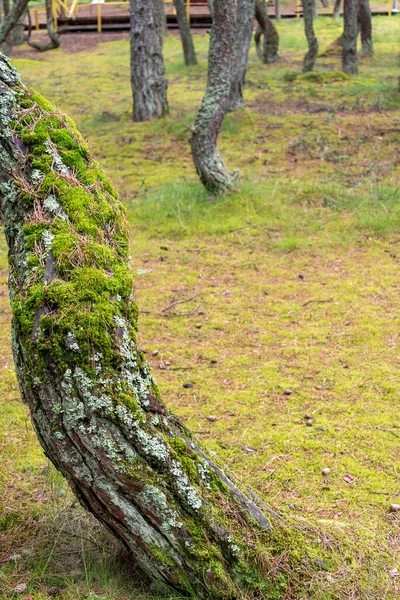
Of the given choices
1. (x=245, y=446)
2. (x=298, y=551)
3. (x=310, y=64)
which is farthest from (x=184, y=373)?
(x=310, y=64)

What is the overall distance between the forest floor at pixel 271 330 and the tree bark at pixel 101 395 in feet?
0.94

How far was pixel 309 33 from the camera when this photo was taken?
54.8ft

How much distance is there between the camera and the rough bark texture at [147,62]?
12852mm

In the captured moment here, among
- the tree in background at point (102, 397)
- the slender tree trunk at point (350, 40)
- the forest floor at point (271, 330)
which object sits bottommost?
the forest floor at point (271, 330)

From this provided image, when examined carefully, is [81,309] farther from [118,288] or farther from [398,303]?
[398,303]

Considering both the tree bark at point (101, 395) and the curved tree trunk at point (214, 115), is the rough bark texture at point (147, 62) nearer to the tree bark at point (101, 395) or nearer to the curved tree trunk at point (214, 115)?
the curved tree trunk at point (214, 115)

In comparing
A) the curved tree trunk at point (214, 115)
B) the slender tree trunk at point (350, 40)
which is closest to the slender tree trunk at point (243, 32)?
the curved tree trunk at point (214, 115)

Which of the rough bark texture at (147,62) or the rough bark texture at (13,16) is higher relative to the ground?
the rough bark texture at (13,16)

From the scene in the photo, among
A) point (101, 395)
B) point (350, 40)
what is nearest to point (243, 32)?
point (350, 40)

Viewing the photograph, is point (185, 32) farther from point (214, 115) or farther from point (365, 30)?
point (214, 115)

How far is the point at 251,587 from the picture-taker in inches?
119

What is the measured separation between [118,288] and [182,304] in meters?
4.26

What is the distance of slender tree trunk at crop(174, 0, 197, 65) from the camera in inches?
755

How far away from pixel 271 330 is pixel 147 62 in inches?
321
